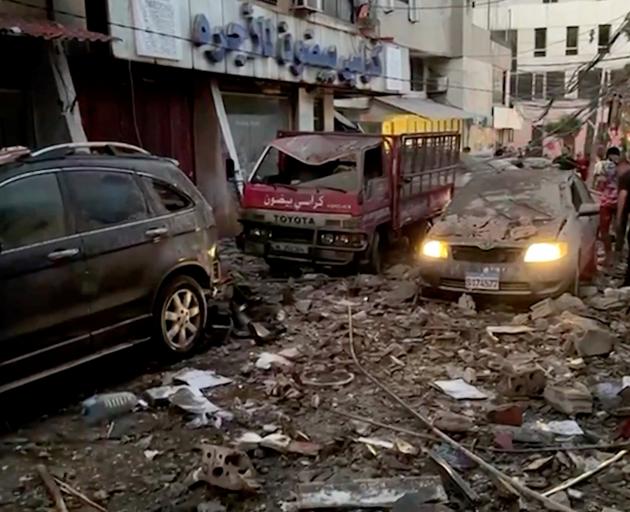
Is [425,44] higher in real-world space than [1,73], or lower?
higher

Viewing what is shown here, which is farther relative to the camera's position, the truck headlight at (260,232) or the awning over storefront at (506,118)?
Result: the awning over storefront at (506,118)

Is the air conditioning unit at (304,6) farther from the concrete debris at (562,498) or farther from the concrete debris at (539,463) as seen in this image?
the concrete debris at (562,498)

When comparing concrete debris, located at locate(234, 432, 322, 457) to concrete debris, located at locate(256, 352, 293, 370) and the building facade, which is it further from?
the building facade

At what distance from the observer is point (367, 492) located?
4.18 metres

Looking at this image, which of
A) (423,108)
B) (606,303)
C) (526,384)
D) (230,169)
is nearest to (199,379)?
(526,384)

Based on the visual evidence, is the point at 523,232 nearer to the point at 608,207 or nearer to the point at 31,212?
the point at 608,207

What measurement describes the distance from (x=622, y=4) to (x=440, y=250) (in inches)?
2062

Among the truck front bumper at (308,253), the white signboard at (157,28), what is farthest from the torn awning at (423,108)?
the truck front bumper at (308,253)

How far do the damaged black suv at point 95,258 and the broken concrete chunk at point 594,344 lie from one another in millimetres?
3643

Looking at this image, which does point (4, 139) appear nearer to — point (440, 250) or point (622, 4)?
point (440, 250)

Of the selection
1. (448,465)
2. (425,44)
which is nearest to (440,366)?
(448,465)

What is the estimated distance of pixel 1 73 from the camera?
10406mm

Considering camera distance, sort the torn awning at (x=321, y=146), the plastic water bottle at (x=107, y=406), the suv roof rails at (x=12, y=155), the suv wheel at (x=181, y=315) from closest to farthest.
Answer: the suv roof rails at (x=12, y=155), the plastic water bottle at (x=107, y=406), the suv wheel at (x=181, y=315), the torn awning at (x=321, y=146)

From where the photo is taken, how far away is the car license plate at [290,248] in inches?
414
